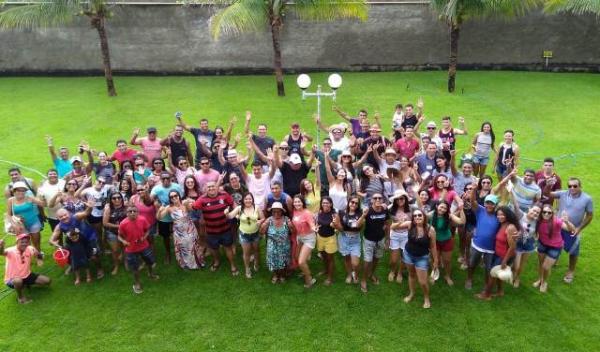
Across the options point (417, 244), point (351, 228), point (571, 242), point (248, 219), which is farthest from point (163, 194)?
point (571, 242)

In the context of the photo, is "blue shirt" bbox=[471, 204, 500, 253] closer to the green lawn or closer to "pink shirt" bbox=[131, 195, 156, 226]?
the green lawn

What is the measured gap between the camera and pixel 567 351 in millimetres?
6320

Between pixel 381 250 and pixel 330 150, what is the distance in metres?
2.58

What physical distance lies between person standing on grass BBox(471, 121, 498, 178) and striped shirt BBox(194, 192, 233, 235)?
5830 millimetres

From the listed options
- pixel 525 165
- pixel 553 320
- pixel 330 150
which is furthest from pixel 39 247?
pixel 525 165

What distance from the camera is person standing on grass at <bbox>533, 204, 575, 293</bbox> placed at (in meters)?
6.86

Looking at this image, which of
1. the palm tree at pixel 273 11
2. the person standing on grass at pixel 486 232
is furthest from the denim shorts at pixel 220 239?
the palm tree at pixel 273 11

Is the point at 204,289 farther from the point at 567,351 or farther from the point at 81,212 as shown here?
the point at 567,351

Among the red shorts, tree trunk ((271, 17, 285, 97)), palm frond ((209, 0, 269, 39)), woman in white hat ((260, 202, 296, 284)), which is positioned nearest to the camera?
the red shorts

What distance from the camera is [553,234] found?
6.95 m

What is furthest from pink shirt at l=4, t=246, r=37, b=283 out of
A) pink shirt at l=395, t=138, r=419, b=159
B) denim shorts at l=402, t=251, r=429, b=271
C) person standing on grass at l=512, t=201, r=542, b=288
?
person standing on grass at l=512, t=201, r=542, b=288

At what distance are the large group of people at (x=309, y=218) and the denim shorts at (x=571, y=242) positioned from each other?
2 cm

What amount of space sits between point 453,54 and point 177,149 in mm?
12346

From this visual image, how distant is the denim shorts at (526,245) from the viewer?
6.96 meters
